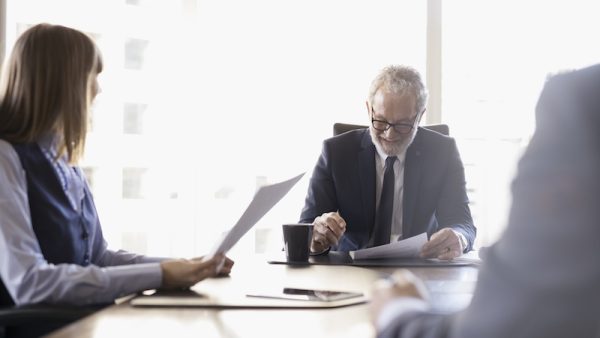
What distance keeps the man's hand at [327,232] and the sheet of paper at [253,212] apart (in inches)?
18.4

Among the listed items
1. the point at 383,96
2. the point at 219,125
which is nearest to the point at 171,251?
the point at 219,125

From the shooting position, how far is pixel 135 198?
3859 mm

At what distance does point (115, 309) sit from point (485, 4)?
11.6ft

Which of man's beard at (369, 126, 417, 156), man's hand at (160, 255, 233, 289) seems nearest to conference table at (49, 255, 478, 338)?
man's hand at (160, 255, 233, 289)

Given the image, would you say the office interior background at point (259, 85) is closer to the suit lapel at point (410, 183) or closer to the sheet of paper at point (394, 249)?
the suit lapel at point (410, 183)

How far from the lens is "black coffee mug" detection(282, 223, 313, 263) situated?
6.63 feet

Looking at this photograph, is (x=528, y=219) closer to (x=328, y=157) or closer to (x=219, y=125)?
(x=328, y=157)

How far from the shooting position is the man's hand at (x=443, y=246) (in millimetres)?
2115

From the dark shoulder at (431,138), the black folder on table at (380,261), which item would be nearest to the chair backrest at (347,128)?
the dark shoulder at (431,138)

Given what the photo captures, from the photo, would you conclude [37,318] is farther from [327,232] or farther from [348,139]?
[348,139]

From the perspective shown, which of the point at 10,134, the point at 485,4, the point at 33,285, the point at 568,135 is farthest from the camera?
the point at 485,4

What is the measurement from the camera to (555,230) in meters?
0.60

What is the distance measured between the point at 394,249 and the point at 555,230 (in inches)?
57.1

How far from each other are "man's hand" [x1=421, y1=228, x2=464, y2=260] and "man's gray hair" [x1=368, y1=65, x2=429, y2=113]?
683mm
